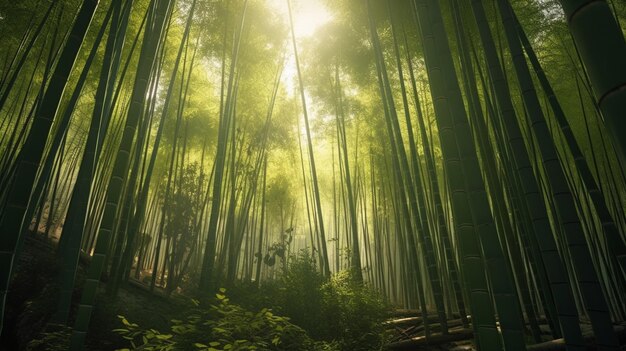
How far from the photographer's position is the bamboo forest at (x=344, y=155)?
1299 millimetres

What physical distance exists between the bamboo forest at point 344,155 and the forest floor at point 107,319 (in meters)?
0.03

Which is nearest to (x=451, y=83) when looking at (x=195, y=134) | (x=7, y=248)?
(x=7, y=248)

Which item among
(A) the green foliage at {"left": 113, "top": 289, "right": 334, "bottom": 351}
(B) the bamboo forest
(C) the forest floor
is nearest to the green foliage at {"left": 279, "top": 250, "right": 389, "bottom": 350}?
(B) the bamboo forest

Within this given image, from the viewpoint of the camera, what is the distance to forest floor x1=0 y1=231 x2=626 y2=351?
3.17 m

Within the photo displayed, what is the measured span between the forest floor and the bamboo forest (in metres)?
0.03

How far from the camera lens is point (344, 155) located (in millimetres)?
5004

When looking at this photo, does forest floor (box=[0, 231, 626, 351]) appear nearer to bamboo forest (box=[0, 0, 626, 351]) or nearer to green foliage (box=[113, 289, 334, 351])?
bamboo forest (box=[0, 0, 626, 351])

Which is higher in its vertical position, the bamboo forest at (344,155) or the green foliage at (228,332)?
the bamboo forest at (344,155)

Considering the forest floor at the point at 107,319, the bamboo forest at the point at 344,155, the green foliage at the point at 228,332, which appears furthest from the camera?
the forest floor at the point at 107,319

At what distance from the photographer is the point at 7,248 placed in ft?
3.80

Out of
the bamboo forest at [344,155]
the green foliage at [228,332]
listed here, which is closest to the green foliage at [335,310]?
the bamboo forest at [344,155]

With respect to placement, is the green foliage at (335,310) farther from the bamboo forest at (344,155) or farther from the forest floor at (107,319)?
the forest floor at (107,319)

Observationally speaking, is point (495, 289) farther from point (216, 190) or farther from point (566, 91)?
point (566, 91)

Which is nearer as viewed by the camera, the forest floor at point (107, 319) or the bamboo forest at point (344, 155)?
the bamboo forest at point (344, 155)
